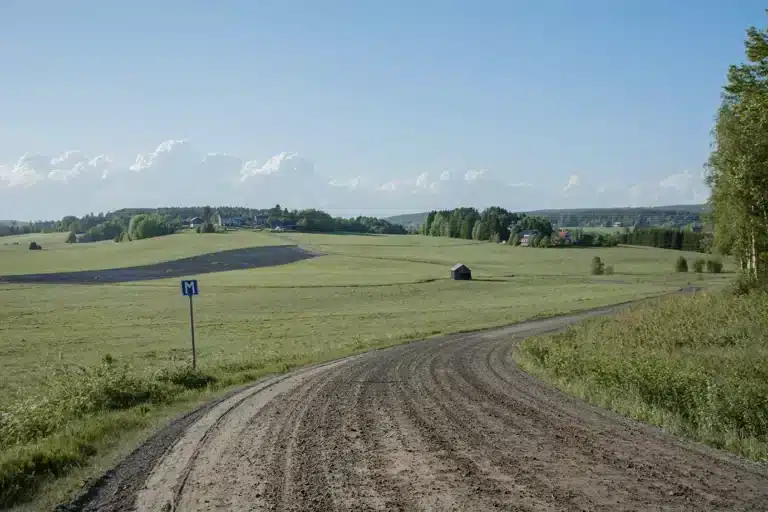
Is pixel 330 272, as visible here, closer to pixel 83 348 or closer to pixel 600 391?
pixel 83 348

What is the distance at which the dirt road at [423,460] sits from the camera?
9.09 meters

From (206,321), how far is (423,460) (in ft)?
147

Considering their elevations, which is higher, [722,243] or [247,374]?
[722,243]

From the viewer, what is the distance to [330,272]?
101 m

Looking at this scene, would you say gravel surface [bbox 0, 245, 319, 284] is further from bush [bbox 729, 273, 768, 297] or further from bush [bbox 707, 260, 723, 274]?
bush [bbox 729, 273, 768, 297]

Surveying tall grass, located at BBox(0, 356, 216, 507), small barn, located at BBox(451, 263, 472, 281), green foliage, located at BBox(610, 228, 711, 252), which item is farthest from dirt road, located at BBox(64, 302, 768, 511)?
green foliage, located at BBox(610, 228, 711, 252)

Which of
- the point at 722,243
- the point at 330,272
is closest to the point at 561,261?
the point at 330,272

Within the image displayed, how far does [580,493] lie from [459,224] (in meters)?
192

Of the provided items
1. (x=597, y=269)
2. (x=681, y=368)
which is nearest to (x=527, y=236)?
(x=597, y=269)

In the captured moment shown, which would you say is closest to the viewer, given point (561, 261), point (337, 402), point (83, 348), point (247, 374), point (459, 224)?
point (337, 402)

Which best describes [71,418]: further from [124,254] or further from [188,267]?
[124,254]

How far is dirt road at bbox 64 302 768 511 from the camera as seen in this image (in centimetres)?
909

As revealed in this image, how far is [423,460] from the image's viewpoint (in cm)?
1091

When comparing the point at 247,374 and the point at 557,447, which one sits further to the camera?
the point at 247,374
